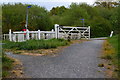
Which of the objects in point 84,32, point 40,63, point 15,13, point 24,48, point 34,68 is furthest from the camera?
point 15,13

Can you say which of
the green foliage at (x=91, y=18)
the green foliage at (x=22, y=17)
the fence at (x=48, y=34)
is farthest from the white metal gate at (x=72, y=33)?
the green foliage at (x=22, y=17)

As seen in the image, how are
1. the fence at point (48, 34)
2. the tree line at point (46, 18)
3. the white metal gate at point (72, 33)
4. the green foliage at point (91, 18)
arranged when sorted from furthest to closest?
the tree line at point (46, 18)
the green foliage at point (91, 18)
the white metal gate at point (72, 33)
the fence at point (48, 34)

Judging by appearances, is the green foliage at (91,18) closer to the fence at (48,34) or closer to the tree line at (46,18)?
the tree line at (46,18)

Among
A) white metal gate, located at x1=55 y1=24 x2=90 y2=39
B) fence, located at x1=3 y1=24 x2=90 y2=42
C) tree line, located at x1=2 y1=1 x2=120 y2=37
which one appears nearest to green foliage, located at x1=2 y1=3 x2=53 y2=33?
tree line, located at x1=2 y1=1 x2=120 y2=37

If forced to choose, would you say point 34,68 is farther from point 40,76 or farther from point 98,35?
point 98,35

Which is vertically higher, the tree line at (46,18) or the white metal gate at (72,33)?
the tree line at (46,18)

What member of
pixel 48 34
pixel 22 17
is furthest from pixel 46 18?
pixel 48 34

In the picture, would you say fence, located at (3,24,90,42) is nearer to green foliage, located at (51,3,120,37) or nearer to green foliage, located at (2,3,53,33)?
green foliage, located at (51,3,120,37)

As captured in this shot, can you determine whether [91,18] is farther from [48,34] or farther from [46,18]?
[48,34]

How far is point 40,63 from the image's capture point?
6004 mm

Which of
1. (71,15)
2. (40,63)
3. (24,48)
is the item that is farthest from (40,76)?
(71,15)

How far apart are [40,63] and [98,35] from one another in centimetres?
1828

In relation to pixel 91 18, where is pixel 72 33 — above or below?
below

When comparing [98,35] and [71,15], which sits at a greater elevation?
[71,15]
